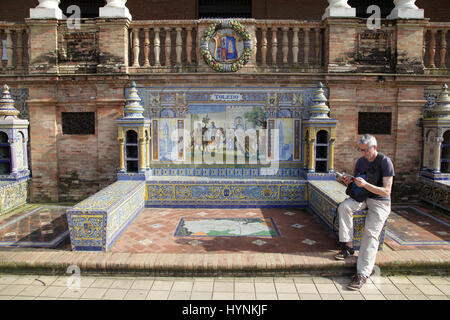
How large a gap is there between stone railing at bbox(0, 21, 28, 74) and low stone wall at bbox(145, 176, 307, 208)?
200 inches

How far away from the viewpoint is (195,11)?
39.7 ft

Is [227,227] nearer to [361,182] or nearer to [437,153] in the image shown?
[361,182]

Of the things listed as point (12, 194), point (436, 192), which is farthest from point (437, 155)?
point (12, 194)

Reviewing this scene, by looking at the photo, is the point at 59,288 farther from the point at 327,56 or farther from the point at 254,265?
the point at 327,56

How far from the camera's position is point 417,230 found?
263 inches

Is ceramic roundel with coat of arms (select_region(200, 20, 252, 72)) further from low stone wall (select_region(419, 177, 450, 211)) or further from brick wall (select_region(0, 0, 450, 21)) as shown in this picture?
low stone wall (select_region(419, 177, 450, 211))

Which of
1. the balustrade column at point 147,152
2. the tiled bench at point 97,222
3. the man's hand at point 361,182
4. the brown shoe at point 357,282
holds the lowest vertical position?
the brown shoe at point 357,282

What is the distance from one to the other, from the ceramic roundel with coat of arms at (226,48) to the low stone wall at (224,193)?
3.08 m

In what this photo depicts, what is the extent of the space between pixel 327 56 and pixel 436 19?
6302 mm

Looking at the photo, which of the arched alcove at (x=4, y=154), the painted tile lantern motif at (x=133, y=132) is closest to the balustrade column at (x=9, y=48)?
the arched alcove at (x=4, y=154)

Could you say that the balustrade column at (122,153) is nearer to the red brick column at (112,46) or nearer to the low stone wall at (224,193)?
the low stone wall at (224,193)

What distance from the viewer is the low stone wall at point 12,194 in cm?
773

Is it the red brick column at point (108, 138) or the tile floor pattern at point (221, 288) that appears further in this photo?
the red brick column at point (108, 138)

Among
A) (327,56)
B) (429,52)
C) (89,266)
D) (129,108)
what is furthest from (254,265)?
(429,52)
